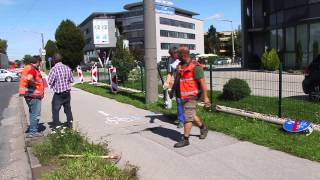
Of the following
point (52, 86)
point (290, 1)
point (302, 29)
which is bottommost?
point (52, 86)

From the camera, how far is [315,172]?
5559 mm

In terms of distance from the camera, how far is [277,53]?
3012 cm

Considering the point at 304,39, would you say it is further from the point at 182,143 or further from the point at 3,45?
the point at 3,45

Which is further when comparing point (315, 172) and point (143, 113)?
point (143, 113)

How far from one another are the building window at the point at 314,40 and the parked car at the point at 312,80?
49.2 feet

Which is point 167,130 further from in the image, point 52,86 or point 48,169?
point 48,169

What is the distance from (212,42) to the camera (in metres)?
138

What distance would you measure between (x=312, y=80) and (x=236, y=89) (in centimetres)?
220

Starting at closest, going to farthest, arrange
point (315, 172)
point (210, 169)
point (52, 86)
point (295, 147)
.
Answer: point (315, 172) < point (210, 169) < point (295, 147) < point (52, 86)

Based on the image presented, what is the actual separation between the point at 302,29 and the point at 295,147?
2259 cm

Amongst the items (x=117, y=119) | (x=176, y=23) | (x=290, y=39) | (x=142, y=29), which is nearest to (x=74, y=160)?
(x=117, y=119)

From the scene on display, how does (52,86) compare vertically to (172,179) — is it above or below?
above

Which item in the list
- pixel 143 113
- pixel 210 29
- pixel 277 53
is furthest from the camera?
pixel 210 29

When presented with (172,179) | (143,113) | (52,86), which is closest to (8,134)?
(52,86)
